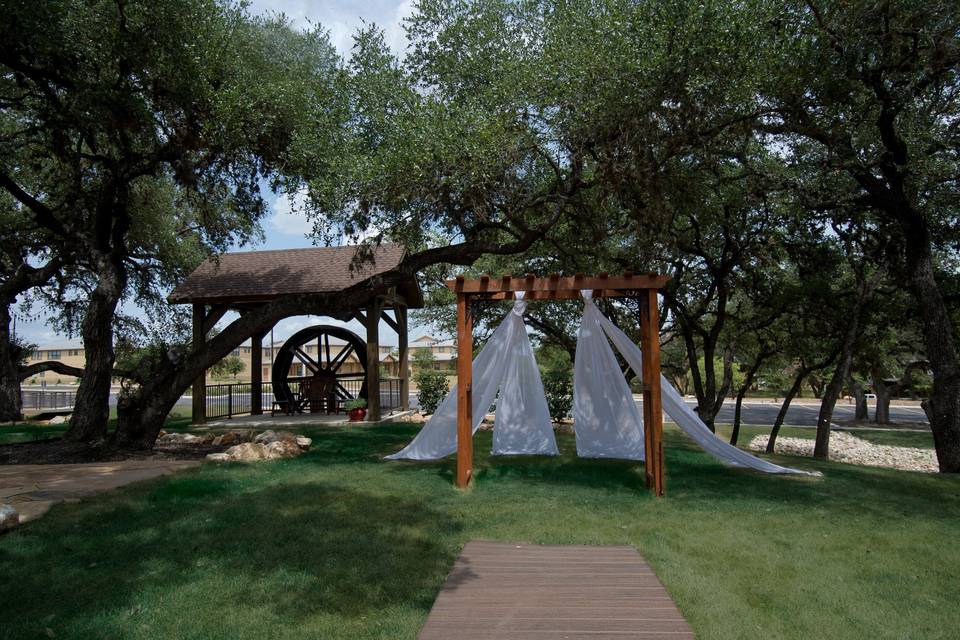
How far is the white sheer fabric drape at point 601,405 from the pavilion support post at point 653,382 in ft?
4.43

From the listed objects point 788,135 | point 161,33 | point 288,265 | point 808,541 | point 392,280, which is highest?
point 161,33

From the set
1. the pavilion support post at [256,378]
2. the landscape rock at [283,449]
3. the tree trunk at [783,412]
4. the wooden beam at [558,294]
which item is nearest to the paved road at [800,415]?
the tree trunk at [783,412]

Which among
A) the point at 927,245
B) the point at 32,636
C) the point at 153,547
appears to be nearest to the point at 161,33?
the point at 153,547

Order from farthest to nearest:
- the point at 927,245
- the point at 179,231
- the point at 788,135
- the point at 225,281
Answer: the point at 179,231, the point at 225,281, the point at 788,135, the point at 927,245

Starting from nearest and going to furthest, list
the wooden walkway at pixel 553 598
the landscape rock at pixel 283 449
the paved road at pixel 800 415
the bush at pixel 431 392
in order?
1. the wooden walkway at pixel 553 598
2. the landscape rock at pixel 283 449
3. the bush at pixel 431 392
4. the paved road at pixel 800 415

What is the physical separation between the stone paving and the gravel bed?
1159cm

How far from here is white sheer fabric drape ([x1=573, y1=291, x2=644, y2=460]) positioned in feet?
25.2

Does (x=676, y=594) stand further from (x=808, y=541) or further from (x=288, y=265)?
(x=288, y=265)

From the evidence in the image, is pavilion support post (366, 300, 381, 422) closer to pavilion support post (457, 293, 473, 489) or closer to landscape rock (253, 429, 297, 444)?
landscape rock (253, 429, 297, 444)

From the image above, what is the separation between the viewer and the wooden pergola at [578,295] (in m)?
6.06

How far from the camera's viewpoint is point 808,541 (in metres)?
4.41

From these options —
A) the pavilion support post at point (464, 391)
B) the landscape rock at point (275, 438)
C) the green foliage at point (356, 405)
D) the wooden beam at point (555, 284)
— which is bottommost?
the landscape rock at point (275, 438)

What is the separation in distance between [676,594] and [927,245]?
740 cm

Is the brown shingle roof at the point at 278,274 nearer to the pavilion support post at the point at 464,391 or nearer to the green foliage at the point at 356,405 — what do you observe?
the green foliage at the point at 356,405
